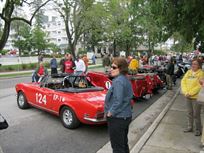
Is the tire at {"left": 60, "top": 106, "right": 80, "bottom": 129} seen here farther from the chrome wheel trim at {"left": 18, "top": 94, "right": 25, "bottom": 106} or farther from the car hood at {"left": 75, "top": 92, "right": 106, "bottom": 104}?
the chrome wheel trim at {"left": 18, "top": 94, "right": 25, "bottom": 106}

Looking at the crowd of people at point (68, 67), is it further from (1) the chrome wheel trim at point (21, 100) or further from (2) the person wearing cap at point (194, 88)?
(2) the person wearing cap at point (194, 88)

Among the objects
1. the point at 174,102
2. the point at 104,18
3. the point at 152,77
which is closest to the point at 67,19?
the point at 104,18

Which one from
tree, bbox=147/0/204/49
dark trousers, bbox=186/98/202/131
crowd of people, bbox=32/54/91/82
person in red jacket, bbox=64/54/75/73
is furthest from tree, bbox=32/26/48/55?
dark trousers, bbox=186/98/202/131

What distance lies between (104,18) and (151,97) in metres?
27.6

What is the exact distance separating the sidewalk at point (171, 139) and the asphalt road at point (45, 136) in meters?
1.07

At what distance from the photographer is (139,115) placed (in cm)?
892

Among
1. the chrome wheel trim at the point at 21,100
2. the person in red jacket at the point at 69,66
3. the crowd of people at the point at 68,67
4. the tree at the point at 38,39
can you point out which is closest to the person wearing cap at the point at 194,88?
the chrome wheel trim at the point at 21,100

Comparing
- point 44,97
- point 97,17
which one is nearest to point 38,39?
point 97,17

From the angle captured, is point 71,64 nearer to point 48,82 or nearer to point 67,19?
point 48,82

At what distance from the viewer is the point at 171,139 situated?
6.19 metres

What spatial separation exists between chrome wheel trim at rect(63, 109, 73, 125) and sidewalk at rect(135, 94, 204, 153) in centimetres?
196

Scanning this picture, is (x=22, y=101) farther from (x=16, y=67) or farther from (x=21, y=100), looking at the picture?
(x=16, y=67)

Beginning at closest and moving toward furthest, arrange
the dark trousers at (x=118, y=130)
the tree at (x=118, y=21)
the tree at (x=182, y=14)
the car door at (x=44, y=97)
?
1. the dark trousers at (x=118, y=130)
2. the car door at (x=44, y=97)
3. the tree at (x=182, y=14)
4. the tree at (x=118, y=21)

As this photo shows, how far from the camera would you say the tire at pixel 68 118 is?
6.90 metres
